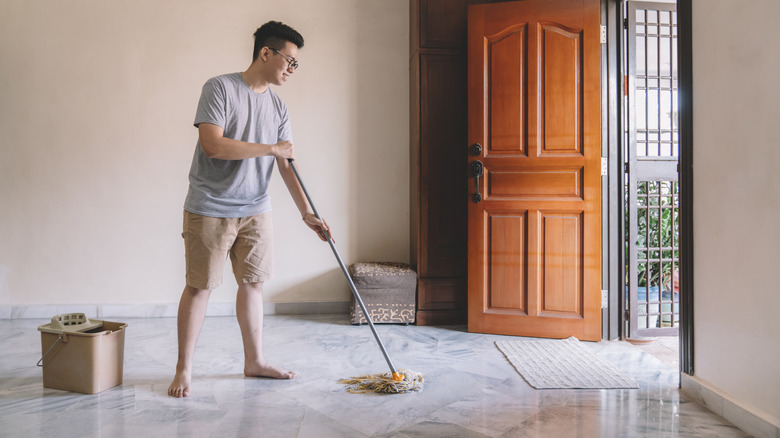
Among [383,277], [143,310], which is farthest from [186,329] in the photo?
[143,310]

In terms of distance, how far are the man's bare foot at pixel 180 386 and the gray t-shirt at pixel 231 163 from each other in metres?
0.67

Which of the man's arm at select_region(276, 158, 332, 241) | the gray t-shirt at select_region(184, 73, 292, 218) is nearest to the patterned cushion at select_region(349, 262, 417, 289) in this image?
the man's arm at select_region(276, 158, 332, 241)

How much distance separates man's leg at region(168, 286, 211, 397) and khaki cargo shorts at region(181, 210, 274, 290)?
0.19ft

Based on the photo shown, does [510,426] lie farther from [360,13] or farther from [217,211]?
[360,13]

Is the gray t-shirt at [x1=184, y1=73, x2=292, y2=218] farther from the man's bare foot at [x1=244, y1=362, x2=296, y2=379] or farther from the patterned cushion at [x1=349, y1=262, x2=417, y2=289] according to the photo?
the patterned cushion at [x1=349, y1=262, x2=417, y2=289]

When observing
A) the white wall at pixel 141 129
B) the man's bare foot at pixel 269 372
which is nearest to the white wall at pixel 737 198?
the man's bare foot at pixel 269 372

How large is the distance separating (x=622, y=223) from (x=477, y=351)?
1.14m

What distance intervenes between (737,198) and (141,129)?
344cm

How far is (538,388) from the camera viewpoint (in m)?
2.16

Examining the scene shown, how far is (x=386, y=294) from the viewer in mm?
3256

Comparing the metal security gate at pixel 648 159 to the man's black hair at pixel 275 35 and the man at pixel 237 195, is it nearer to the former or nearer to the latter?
the man at pixel 237 195

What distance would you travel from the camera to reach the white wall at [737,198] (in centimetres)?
166

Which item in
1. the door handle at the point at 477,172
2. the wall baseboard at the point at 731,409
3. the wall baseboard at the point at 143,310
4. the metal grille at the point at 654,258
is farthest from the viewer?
the wall baseboard at the point at 143,310

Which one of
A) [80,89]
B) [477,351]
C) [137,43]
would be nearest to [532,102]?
[477,351]
